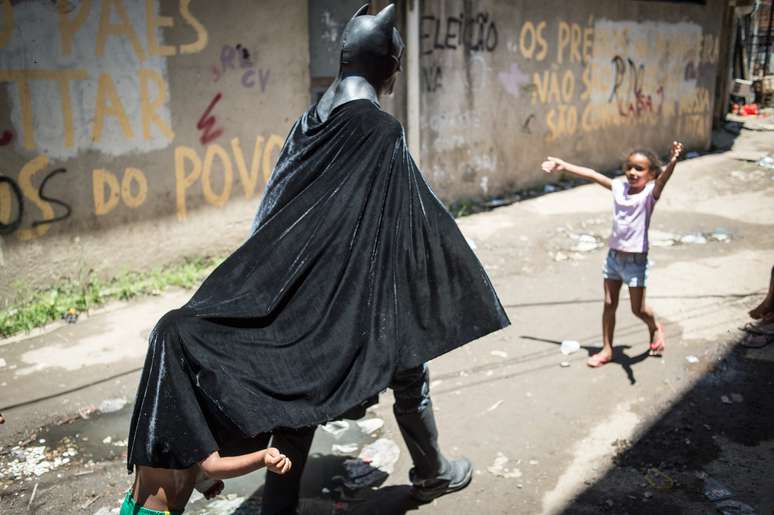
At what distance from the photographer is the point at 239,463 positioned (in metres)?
1.91

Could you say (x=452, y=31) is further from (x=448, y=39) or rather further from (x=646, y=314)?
(x=646, y=314)

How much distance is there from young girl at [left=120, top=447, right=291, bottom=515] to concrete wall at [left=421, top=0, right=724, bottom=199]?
553 centimetres

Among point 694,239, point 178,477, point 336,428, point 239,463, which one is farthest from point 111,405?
point 694,239

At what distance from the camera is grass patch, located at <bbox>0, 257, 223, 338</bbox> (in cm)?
504

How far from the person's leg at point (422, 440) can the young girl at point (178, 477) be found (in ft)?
2.74

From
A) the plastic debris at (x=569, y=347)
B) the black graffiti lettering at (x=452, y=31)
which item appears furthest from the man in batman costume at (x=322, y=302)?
the black graffiti lettering at (x=452, y=31)

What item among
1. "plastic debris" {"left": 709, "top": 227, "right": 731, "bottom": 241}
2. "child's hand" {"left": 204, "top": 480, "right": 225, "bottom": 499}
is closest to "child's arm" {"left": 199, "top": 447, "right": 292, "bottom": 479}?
"child's hand" {"left": 204, "top": 480, "right": 225, "bottom": 499}

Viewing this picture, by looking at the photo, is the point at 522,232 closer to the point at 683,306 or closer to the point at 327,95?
the point at 683,306

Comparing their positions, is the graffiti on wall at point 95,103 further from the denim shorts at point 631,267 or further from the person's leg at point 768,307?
the person's leg at point 768,307

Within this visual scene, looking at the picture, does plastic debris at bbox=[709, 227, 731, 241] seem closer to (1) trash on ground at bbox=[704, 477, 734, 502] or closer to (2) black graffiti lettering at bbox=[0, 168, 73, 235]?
(1) trash on ground at bbox=[704, 477, 734, 502]

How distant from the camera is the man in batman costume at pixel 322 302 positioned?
1.92m

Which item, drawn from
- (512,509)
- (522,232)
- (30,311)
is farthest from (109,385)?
(522,232)

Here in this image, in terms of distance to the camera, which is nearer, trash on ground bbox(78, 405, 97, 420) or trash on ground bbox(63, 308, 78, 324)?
trash on ground bbox(78, 405, 97, 420)

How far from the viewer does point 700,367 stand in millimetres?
4117
